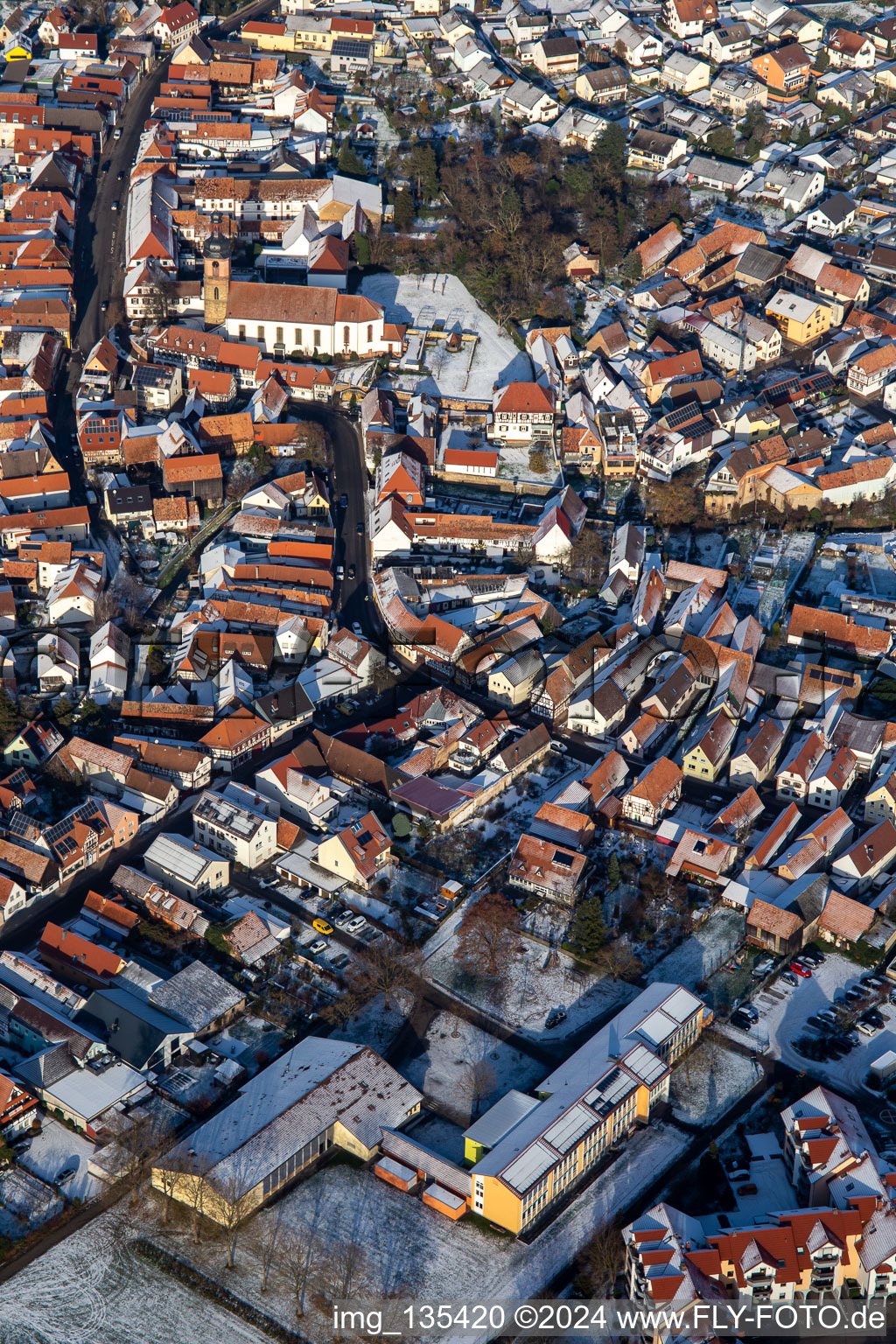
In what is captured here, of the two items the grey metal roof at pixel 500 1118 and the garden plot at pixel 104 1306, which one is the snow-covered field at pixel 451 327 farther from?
the garden plot at pixel 104 1306

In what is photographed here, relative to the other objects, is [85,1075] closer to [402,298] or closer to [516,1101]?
[516,1101]

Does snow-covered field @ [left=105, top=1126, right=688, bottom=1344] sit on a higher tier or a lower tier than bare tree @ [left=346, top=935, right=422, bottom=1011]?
lower

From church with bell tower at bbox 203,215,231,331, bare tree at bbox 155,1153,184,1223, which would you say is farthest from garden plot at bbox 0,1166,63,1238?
church with bell tower at bbox 203,215,231,331

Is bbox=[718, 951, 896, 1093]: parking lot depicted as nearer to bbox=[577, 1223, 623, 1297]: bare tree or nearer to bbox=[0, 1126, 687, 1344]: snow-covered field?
bbox=[0, 1126, 687, 1344]: snow-covered field

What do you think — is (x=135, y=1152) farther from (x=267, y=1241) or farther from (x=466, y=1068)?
(x=466, y=1068)

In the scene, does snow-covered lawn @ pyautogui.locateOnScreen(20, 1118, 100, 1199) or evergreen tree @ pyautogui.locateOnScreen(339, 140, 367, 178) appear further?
evergreen tree @ pyautogui.locateOnScreen(339, 140, 367, 178)

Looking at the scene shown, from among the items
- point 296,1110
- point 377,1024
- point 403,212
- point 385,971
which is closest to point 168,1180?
point 296,1110
